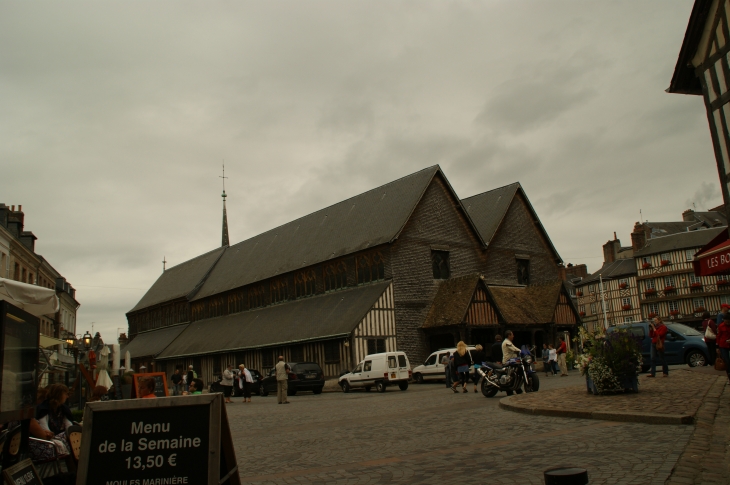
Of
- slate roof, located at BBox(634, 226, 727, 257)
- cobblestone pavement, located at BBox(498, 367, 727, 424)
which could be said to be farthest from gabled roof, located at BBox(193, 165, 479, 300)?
slate roof, located at BBox(634, 226, 727, 257)

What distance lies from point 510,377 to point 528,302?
2048 cm

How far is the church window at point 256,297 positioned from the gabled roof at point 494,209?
48.9 feet

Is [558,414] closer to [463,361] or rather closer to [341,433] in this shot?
[341,433]

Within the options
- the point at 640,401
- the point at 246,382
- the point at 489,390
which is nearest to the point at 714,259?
the point at 640,401

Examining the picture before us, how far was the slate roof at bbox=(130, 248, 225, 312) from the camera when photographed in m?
53.2

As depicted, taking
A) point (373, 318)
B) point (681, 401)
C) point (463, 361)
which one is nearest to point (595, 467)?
point (681, 401)

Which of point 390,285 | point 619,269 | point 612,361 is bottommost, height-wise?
point 612,361

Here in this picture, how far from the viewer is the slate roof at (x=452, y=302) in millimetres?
30547

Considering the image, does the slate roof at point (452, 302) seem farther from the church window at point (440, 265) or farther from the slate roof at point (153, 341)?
the slate roof at point (153, 341)

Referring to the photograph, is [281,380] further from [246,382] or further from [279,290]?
[279,290]

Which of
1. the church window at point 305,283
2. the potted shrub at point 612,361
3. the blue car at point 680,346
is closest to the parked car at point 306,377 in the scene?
the church window at point 305,283

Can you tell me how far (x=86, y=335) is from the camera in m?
25.8

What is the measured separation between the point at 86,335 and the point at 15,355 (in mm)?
22957

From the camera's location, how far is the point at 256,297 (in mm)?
42219
